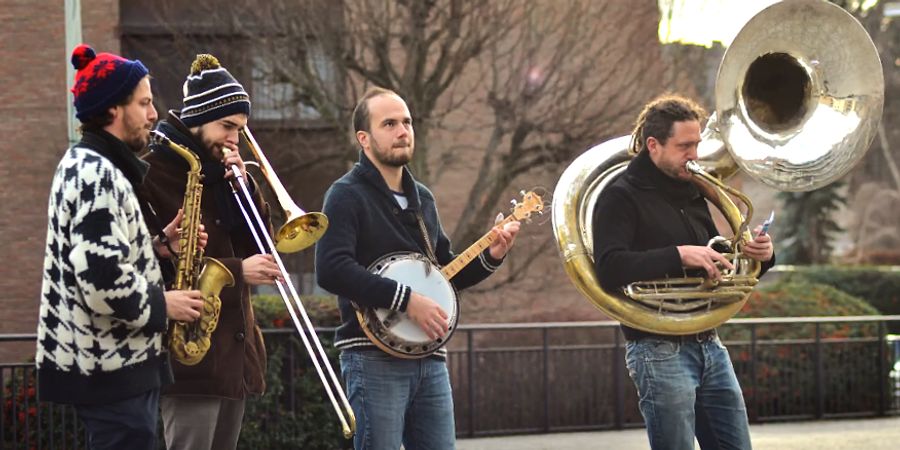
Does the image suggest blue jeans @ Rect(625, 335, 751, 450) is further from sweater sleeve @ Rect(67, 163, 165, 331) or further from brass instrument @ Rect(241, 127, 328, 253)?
sweater sleeve @ Rect(67, 163, 165, 331)

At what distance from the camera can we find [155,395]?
4.45 m

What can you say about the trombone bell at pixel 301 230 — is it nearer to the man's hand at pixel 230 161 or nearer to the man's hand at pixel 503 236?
the man's hand at pixel 230 161

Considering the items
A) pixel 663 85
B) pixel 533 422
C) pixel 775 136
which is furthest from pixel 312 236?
pixel 663 85

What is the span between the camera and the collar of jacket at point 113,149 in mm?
4379

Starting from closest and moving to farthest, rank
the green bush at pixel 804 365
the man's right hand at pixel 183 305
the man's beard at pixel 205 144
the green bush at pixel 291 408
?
the man's right hand at pixel 183 305
the man's beard at pixel 205 144
the green bush at pixel 291 408
the green bush at pixel 804 365

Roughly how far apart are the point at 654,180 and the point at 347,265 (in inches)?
53.6

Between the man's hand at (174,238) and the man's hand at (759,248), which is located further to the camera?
the man's hand at (759,248)

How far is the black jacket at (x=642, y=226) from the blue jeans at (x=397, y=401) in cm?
81

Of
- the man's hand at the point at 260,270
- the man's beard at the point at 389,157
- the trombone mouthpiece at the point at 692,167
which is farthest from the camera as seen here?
the trombone mouthpiece at the point at 692,167

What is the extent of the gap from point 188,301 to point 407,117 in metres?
1.37

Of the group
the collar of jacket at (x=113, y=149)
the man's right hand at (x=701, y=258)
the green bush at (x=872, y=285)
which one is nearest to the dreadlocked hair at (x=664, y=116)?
the man's right hand at (x=701, y=258)

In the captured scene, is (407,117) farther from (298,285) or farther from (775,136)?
(298,285)

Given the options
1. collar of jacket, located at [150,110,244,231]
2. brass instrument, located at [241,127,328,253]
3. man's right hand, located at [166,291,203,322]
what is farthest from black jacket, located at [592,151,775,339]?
man's right hand, located at [166,291,203,322]

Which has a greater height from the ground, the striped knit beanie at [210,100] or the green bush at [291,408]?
the striped knit beanie at [210,100]
